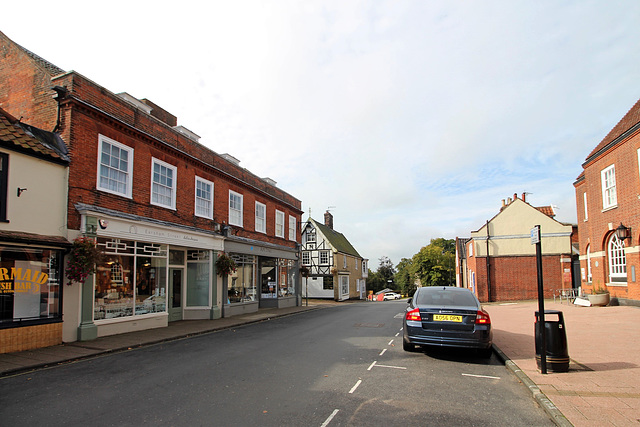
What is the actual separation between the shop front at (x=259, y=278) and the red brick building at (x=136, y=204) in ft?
0.38

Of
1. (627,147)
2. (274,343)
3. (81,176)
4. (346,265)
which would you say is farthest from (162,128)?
(346,265)

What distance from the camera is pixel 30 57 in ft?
38.7

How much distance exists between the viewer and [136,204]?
1269 cm

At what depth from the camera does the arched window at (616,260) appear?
17797 mm

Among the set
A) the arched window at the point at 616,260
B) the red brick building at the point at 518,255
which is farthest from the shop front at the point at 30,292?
the red brick building at the point at 518,255

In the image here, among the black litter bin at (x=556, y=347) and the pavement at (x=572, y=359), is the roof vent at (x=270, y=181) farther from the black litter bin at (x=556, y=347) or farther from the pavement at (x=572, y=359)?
the black litter bin at (x=556, y=347)

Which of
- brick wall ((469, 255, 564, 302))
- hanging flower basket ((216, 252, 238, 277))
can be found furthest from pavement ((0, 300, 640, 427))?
brick wall ((469, 255, 564, 302))

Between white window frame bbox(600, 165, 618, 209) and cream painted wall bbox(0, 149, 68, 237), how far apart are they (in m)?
21.3

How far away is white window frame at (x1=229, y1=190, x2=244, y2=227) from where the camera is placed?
60.8ft

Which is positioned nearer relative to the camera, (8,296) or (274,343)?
(8,296)

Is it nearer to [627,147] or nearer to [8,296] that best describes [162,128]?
[8,296]

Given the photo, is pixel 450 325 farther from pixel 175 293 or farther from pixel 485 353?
pixel 175 293

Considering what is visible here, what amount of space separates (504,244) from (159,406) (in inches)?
1111

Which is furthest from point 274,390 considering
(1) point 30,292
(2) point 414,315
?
(1) point 30,292
